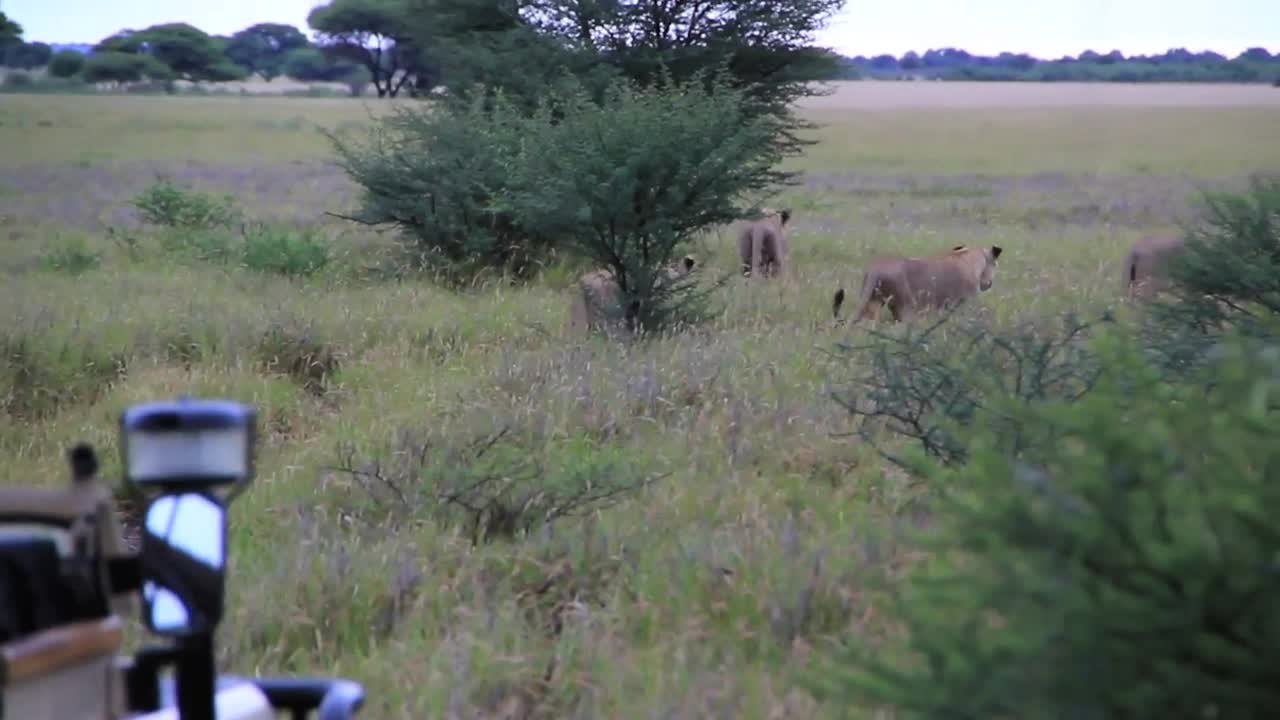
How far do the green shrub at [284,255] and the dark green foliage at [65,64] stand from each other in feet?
234

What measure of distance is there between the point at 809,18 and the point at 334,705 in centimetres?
1665

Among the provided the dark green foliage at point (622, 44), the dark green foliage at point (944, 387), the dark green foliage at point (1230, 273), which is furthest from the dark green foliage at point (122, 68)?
the dark green foliage at point (944, 387)

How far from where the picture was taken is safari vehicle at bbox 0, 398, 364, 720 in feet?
6.72

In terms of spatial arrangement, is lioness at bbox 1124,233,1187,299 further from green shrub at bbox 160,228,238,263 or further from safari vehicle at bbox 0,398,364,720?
safari vehicle at bbox 0,398,364,720

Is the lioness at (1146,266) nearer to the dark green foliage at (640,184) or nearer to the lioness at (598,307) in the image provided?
the dark green foliage at (640,184)

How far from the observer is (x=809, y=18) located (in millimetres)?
18203

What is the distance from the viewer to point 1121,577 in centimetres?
206

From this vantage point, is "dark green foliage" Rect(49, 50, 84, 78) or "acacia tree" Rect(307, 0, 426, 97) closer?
"acacia tree" Rect(307, 0, 426, 97)

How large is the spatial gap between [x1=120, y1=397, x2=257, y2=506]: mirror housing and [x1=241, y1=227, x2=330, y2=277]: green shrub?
10.6 metres

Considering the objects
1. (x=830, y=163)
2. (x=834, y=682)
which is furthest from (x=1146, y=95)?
(x=834, y=682)

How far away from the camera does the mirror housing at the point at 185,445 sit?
2.08 m

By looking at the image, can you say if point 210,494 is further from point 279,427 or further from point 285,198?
point 285,198

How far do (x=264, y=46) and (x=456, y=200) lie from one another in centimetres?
7536

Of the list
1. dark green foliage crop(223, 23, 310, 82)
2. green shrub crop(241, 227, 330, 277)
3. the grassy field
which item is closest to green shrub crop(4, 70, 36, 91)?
dark green foliage crop(223, 23, 310, 82)
